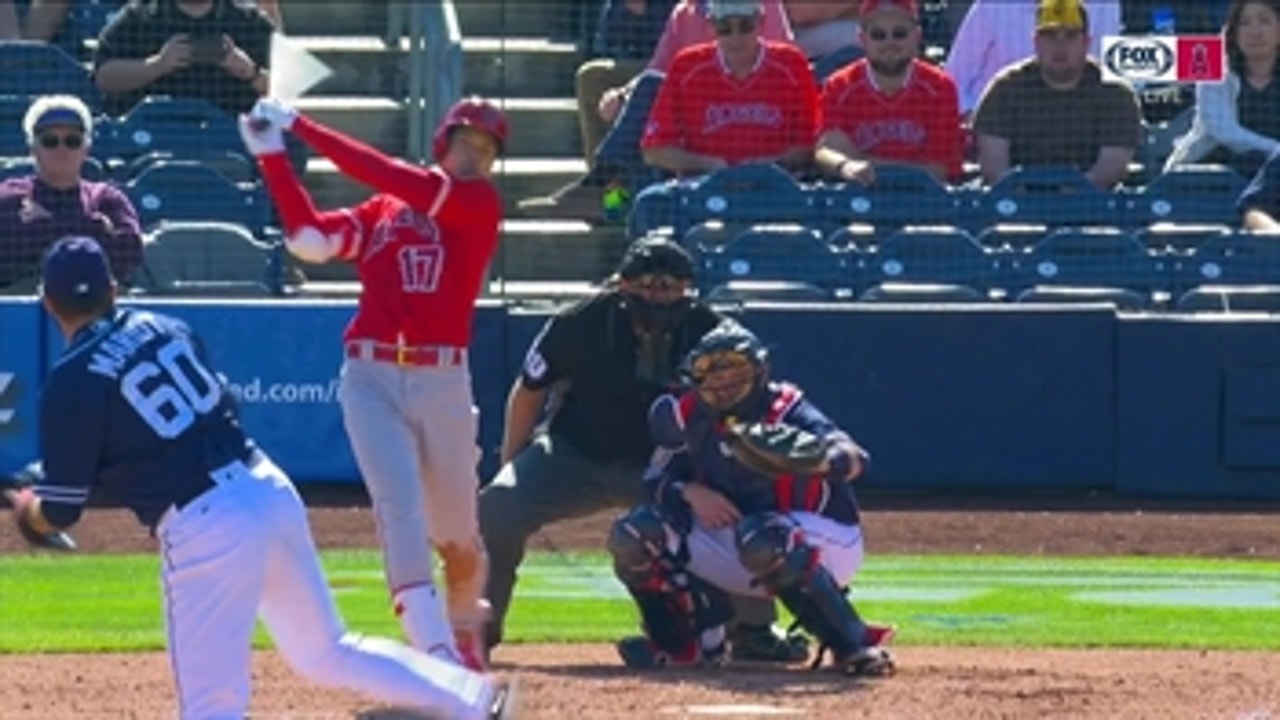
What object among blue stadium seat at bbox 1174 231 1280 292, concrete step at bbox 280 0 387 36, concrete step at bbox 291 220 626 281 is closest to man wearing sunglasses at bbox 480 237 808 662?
concrete step at bbox 291 220 626 281

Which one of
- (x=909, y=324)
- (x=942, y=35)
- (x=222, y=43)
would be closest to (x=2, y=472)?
(x=222, y=43)

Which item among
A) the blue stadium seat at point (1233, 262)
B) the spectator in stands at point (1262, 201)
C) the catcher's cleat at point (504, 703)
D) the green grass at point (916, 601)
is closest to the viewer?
the catcher's cleat at point (504, 703)

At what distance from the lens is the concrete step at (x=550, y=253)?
46.8ft

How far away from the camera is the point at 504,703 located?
23.3 ft

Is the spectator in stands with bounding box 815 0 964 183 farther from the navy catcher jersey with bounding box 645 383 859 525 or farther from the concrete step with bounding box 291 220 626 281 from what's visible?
the navy catcher jersey with bounding box 645 383 859 525

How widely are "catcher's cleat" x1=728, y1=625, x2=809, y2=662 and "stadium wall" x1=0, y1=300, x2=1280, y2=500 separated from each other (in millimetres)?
4421

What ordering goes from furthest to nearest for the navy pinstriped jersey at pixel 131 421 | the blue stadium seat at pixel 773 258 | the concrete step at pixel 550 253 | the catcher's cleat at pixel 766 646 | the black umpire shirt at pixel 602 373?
the concrete step at pixel 550 253 < the blue stadium seat at pixel 773 258 < the black umpire shirt at pixel 602 373 < the catcher's cleat at pixel 766 646 < the navy pinstriped jersey at pixel 131 421

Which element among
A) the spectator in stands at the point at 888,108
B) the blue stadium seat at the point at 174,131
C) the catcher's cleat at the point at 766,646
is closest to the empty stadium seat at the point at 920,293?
the spectator in stands at the point at 888,108

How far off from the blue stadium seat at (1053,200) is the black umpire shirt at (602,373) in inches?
183

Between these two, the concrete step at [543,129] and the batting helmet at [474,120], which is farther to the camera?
the concrete step at [543,129]

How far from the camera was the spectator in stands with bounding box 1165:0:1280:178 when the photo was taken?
13.9 m

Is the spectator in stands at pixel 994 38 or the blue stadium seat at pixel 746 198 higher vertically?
the spectator in stands at pixel 994 38

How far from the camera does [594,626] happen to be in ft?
33.1

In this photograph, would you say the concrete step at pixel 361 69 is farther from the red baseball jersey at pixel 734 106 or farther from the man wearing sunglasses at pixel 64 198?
the man wearing sunglasses at pixel 64 198
